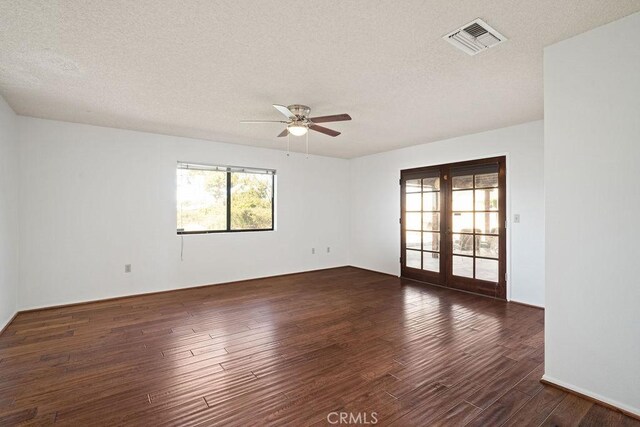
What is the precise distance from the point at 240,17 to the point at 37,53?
1745mm

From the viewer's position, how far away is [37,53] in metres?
2.30

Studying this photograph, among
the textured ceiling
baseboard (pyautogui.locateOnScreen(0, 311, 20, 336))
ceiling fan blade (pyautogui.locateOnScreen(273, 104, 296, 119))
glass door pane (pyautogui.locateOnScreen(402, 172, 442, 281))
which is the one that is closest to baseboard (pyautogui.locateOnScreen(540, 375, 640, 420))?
the textured ceiling

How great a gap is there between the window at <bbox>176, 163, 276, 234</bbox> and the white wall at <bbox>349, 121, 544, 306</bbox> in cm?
Result: 212

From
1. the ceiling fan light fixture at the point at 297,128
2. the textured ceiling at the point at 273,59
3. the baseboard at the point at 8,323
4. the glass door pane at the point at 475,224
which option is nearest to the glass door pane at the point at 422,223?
the glass door pane at the point at 475,224

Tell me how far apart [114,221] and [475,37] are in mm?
4937

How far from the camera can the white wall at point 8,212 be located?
3.23 metres

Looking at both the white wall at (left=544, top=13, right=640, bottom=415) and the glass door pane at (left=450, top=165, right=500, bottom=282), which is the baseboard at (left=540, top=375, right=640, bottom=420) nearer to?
the white wall at (left=544, top=13, right=640, bottom=415)

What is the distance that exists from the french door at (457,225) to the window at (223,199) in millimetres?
2751

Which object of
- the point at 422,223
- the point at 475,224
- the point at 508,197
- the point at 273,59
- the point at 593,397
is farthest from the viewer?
the point at 422,223

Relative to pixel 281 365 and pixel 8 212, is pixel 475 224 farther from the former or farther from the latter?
pixel 8 212

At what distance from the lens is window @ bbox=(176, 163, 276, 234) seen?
5.05 meters

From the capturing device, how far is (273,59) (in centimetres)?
239

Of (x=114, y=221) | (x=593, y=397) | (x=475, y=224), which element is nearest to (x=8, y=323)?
(x=114, y=221)

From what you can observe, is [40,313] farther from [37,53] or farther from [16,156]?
[37,53]
